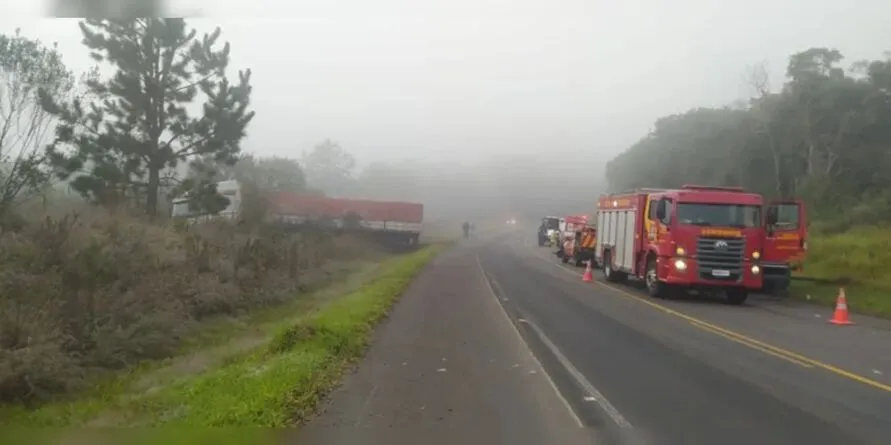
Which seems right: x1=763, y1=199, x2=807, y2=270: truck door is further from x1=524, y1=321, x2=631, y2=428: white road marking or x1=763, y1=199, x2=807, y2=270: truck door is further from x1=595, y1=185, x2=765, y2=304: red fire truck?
x1=524, y1=321, x2=631, y2=428: white road marking

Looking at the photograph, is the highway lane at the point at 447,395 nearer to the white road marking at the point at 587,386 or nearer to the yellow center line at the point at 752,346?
the white road marking at the point at 587,386

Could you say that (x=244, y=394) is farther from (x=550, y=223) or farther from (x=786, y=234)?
(x=550, y=223)

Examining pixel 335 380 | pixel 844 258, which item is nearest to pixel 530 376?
pixel 335 380

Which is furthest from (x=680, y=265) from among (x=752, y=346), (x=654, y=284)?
(x=752, y=346)

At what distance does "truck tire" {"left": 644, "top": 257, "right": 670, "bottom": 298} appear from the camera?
24.0 m

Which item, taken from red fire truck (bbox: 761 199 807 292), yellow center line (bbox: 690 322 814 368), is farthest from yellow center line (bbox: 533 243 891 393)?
red fire truck (bbox: 761 199 807 292)

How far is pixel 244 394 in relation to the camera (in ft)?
28.6

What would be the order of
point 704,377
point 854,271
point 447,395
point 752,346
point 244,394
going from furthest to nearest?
point 854,271 → point 752,346 → point 704,377 → point 447,395 → point 244,394

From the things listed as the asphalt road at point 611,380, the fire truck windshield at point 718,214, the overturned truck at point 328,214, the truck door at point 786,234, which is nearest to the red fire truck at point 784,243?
the truck door at point 786,234

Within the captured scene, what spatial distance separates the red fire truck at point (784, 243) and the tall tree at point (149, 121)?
18897mm

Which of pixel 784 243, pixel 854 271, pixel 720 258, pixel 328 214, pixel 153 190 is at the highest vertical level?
pixel 153 190

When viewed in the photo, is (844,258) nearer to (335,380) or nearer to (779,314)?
(779,314)

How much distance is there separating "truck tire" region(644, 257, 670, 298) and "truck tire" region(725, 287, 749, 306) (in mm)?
1669

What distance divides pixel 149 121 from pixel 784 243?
71.7 feet
